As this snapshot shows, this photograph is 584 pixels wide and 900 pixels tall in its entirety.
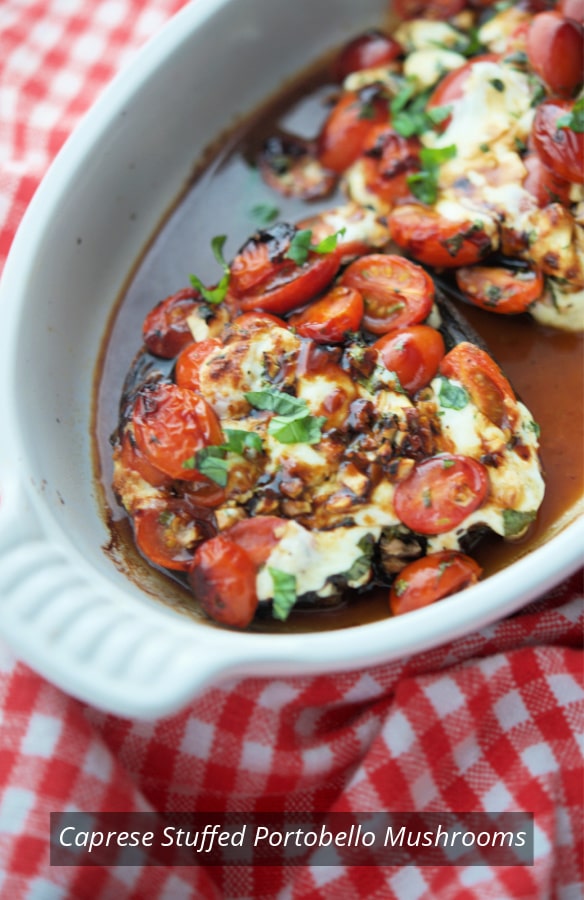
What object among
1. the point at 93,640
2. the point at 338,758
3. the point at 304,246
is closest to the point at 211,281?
the point at 304,246

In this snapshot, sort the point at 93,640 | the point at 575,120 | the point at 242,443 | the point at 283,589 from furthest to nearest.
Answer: the point at 575,120 → the point at 242,443 → the point at 283,589 → the point at 93,640

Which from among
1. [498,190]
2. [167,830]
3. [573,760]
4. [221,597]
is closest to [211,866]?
[167,830]

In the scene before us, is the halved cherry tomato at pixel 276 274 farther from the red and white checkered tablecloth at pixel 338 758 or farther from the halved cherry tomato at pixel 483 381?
the red and white checkered tablecloth at pixel 338 758

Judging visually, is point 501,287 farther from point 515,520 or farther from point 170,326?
point 170,326

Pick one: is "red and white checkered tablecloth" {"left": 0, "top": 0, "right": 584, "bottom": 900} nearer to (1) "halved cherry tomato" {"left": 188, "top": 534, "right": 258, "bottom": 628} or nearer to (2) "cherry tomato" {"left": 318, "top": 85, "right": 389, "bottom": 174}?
(1) "halved cherry tomato" {"left": 188, "top": 534, "right": 258, "bottom": 628}

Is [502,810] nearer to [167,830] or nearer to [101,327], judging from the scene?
[167,830]

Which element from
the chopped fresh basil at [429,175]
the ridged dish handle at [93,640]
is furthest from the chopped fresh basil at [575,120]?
the ridged dish handle at [93,640]
